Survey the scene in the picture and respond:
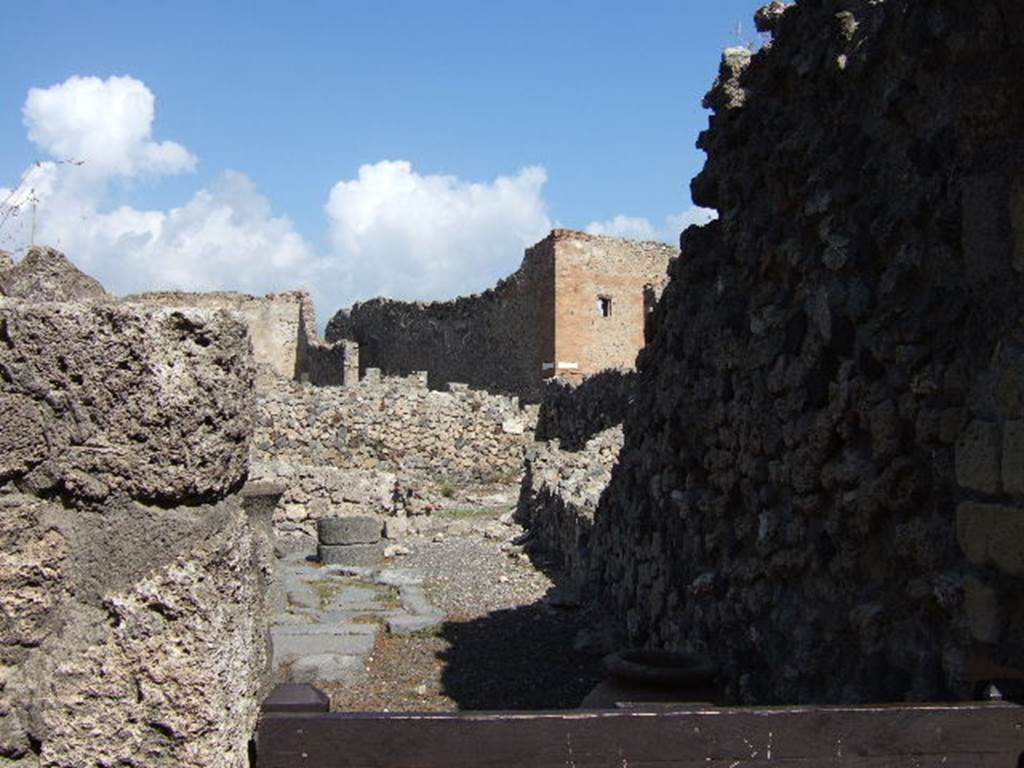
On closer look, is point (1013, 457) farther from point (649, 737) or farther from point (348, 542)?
point (348, 542)

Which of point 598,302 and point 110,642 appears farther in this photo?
point 598,302

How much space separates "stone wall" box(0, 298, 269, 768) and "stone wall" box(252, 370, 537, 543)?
13.2 metres

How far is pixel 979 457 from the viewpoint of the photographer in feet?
9.50

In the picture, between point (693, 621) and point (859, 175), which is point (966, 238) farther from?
point (693, 621)

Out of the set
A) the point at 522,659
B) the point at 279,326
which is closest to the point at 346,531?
the point at 522,659

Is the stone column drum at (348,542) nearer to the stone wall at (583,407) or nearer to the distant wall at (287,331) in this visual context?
the stone wall at (583,407)

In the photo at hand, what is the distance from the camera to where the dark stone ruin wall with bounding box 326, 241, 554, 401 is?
24625mm

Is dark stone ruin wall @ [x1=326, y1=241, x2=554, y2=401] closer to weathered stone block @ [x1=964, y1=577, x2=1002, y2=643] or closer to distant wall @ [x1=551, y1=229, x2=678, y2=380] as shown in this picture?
distant wall @ [x1=551, y1=229, x2=678, y2=380]

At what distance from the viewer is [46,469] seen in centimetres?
150

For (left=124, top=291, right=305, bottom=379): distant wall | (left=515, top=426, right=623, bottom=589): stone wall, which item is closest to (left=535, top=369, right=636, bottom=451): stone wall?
(left=515, top=426, right=623, bottom=589): stone wall

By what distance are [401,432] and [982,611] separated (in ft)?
50.6

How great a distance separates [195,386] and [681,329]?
190 inches

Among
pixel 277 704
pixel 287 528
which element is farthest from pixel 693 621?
pixel 287 528

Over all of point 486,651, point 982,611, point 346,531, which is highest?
point 982,611
